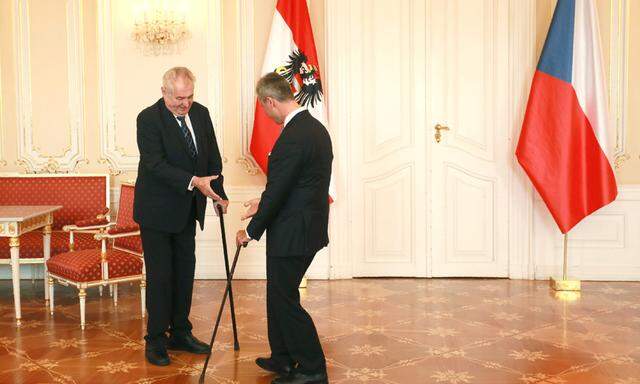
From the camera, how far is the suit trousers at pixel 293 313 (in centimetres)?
338

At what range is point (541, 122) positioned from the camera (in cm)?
586

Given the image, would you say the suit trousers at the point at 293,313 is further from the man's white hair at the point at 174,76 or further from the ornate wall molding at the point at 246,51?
the ornate wall molding at the point at 246,51

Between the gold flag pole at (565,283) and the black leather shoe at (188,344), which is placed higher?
the gold flag pole at (565,283)

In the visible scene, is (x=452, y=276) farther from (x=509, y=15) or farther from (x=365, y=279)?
(x=509, y=15)

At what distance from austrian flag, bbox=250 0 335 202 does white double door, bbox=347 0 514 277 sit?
45 centimetres

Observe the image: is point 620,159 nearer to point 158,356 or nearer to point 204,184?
point 204,184

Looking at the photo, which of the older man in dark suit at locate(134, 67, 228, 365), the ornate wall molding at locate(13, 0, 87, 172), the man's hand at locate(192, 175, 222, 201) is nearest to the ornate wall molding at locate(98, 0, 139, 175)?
the ornate wall molding at locate(13, 0, 87, 172)

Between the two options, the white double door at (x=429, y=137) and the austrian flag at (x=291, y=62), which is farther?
the white double door at (x=429, y=137)

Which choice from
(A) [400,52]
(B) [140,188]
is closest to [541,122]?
(A) [400,52]

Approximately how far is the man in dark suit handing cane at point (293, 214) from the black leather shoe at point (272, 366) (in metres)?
0.14

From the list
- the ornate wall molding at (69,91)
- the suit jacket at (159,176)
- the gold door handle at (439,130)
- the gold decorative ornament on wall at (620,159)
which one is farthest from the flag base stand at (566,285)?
the ornate wall molding at (69,91)

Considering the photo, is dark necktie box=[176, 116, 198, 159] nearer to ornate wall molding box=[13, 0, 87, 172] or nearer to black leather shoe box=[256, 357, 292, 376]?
black leather shoe box=[256, 357, 292, 376]

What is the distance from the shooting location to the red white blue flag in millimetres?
5715

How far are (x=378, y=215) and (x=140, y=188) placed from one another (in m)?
2.95
